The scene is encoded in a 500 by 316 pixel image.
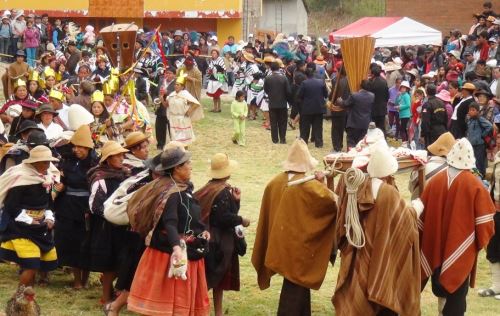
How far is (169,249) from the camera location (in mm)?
7730

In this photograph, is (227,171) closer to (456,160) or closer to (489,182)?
(456,160)

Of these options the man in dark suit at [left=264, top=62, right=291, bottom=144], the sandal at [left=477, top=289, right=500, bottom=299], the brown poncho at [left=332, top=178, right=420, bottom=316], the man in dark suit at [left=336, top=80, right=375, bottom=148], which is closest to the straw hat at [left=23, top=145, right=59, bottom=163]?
the brown poncho at [left=332, top=178, right=420, bottom=316]

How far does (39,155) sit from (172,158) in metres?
1.56

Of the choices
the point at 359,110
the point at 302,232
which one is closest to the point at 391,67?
the point at 359,110

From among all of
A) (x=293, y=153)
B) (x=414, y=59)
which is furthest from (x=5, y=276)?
(x=414, y=59)

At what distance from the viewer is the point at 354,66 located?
18.5 meters

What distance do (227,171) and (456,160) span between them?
1887mm

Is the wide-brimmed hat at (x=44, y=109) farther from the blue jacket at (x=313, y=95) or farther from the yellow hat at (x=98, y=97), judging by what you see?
the blue jacket at (x=313, y=95)

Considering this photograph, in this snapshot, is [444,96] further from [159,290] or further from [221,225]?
[159,290]

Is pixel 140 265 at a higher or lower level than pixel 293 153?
lower

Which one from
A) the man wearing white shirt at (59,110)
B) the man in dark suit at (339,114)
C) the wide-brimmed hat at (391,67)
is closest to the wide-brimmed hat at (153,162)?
the man wearing white shirt at (59,110)

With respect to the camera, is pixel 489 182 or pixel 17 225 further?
pixel 489 182

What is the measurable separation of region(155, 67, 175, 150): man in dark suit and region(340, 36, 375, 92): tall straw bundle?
321 centimetres

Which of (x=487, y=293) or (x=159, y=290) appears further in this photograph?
(x=487, y=293)
